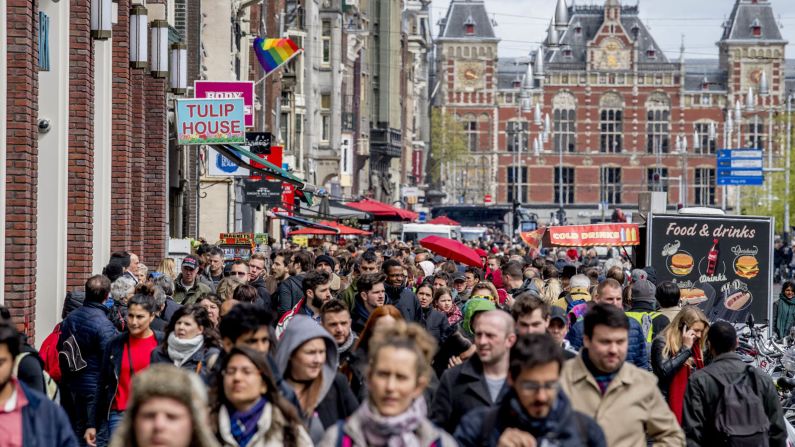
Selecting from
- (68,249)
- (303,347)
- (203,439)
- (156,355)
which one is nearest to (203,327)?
(156,355)

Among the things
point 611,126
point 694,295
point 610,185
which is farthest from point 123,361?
point 610,185

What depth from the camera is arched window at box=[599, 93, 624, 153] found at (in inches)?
4963

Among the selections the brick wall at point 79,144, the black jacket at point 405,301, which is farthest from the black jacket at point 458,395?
the brick wall at point 79,144

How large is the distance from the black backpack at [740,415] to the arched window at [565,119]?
384 ft

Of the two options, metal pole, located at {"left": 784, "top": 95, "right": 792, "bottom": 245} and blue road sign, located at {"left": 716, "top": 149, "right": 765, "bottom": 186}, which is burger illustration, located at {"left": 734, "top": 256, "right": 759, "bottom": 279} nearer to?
blue road sign, located at {"left": 716, "top": 149, "right": 765, "bottom": 186}

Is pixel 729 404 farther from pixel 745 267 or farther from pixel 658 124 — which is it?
pixel 658 124

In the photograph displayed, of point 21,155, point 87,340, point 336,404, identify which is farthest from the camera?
point 21,155

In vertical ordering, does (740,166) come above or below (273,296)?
A: above

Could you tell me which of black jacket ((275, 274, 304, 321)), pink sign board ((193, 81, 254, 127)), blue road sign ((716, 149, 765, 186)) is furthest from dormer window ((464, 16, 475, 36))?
black jacket ((275, 274, 304, 321))

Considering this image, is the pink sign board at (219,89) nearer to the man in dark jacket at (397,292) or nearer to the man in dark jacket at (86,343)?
the man in dark jacket at (397,292)

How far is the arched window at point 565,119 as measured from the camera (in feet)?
412

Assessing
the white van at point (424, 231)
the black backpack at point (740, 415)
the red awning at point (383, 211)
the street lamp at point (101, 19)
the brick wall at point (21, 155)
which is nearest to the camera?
the black backpack at point (740, 415)

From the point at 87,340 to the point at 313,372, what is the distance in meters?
4.22

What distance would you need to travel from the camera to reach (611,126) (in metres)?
127
